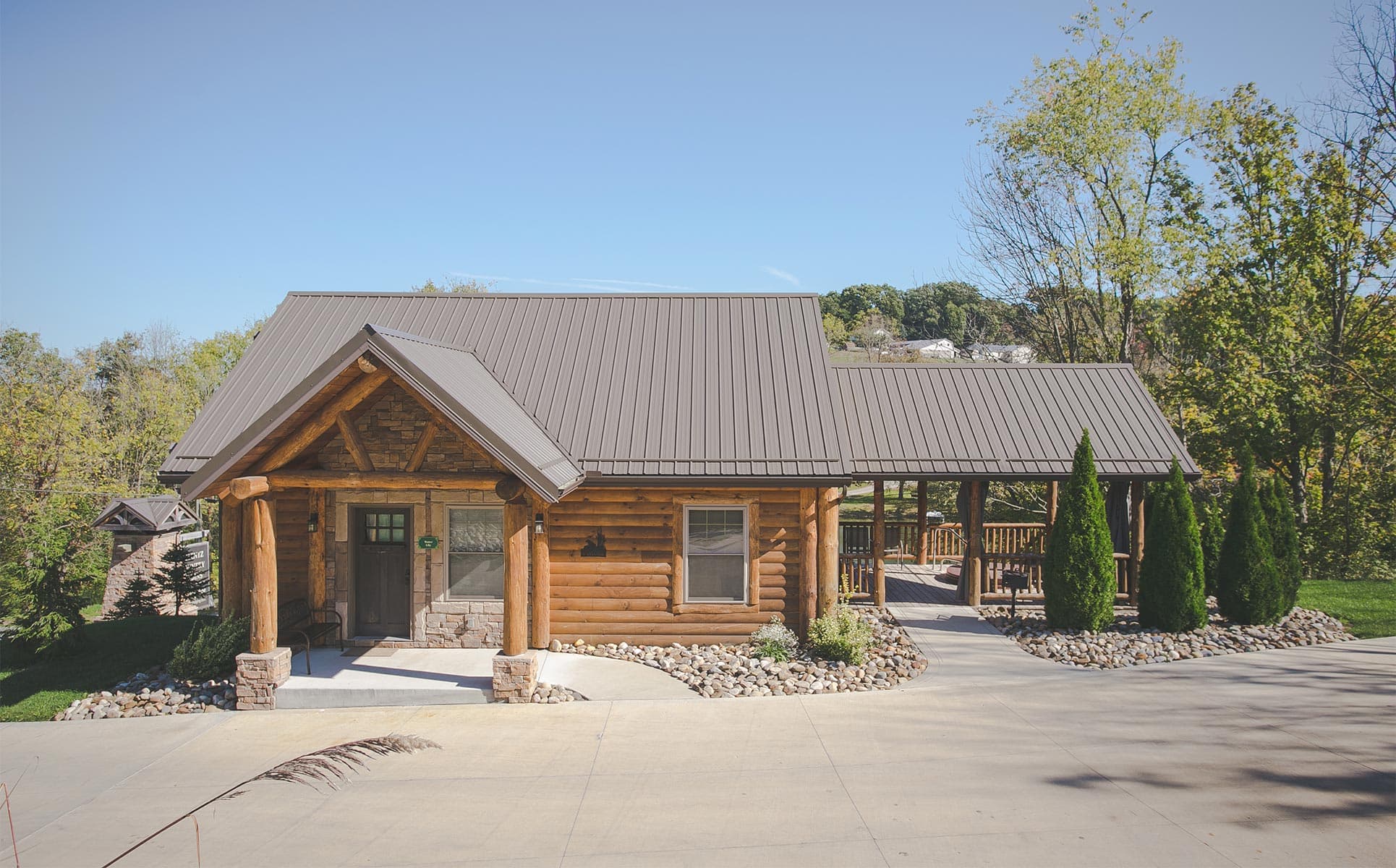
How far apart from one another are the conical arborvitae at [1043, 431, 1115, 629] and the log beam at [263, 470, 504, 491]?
9.18m

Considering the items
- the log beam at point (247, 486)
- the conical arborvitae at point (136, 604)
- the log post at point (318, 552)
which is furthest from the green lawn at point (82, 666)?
the log beam at point (247, 486)

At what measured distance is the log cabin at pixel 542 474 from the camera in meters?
10.6

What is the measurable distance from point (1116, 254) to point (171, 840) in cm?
2667

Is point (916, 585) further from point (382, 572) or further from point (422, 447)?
point (422, 447)

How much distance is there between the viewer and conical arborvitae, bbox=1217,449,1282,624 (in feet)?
45.3

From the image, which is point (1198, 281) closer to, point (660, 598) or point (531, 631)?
point (660, 598)

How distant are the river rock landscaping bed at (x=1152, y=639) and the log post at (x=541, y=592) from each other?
749cm

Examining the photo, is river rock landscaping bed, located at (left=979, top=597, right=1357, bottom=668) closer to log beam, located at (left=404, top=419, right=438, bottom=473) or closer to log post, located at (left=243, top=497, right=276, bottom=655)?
log beam, located at (left=404, top=419, right=438, bottom=473)

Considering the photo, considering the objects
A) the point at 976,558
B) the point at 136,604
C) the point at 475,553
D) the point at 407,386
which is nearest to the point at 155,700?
the point at 475,553

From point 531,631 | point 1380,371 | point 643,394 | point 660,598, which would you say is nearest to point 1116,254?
point 1380,371

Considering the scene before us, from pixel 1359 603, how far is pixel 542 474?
15982 mm

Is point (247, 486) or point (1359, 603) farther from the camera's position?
point (1359, 603)

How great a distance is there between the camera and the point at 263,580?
1062 cm

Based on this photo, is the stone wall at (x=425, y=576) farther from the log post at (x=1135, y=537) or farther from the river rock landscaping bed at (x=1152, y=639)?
the log post at (x=1135, y=537)
